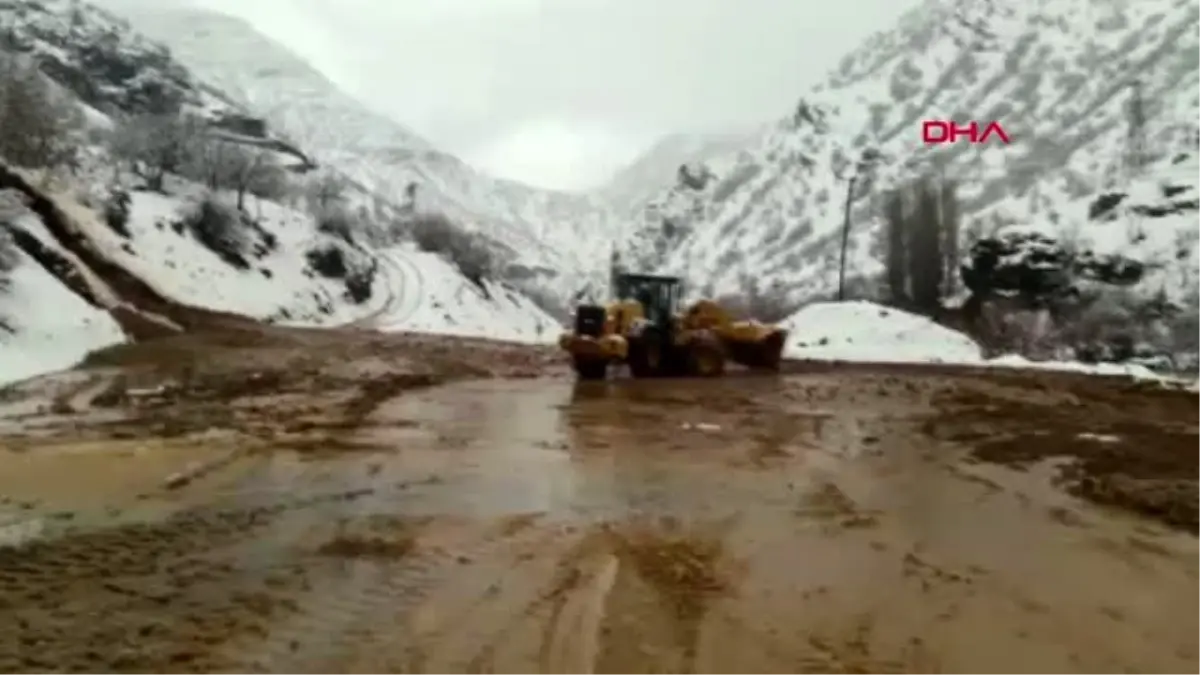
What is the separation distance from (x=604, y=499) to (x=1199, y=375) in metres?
24.0

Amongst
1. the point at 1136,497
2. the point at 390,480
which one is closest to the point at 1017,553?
the point at 1136,497

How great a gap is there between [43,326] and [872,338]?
2422cm

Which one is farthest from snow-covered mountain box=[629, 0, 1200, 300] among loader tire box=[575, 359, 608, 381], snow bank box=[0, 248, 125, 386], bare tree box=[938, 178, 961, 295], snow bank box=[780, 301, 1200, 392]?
snow bank box=[0, 248, 125, 386]

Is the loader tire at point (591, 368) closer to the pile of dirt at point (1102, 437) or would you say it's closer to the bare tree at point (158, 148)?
the pile of dirt at point (1102, 437)

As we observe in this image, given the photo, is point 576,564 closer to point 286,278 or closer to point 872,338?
point 872,338

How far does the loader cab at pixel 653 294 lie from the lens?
21.2m

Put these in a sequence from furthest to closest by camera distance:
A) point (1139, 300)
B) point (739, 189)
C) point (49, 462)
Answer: point (739, 189), point (1139, 300), point (49, 462)

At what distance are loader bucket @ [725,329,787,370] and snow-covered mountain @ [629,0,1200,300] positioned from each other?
159 ft

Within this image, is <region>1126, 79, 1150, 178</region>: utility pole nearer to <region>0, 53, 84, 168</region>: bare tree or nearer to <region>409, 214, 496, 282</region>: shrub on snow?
<region>409, 214, 496, 282</region>: shrub on snow

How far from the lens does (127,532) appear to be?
23.7ft

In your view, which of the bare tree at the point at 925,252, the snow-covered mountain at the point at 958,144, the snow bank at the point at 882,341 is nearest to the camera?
the snow bank at the point at 882,341

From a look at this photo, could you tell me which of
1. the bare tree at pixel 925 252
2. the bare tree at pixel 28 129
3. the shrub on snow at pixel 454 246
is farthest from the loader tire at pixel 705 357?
the shrub on snow at pixel 454 246

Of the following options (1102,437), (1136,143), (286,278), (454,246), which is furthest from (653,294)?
(1136,143)

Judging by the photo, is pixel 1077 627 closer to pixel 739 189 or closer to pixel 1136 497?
pixel 1136 497
